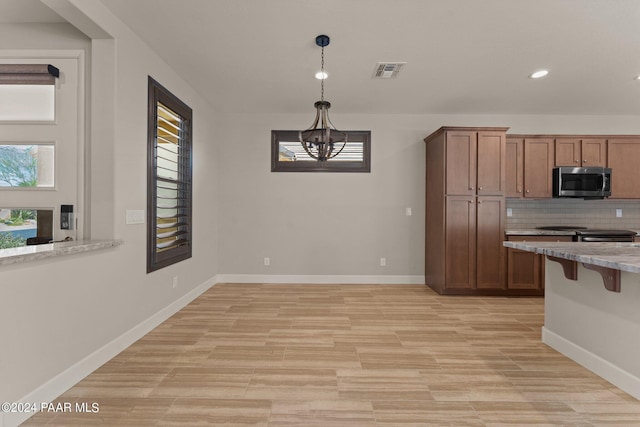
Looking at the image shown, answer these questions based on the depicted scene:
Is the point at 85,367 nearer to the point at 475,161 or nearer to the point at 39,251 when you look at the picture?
the point at 39,251

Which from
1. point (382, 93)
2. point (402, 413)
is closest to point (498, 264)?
point (382, 93)

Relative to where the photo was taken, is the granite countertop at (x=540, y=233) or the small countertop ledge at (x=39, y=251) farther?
the granite countertop at (x=540, y=233)

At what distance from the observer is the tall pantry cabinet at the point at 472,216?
4.03m

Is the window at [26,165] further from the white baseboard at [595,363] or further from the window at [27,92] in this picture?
the white baseboard at [595,363]

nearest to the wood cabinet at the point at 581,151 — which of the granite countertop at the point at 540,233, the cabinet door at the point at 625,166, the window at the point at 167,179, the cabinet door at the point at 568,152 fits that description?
the cabinet door at the point at 568,152

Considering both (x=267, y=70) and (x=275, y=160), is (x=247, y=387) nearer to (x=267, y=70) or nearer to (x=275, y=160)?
(x=267, y=70)

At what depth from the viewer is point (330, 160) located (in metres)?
4.73

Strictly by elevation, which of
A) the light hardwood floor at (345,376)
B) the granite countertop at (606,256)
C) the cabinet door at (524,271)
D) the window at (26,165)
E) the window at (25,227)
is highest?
the window at (26,165)

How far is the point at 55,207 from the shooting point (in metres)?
2.40

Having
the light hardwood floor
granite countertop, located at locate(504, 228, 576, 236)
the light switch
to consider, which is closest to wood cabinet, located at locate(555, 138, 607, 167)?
granite countertop, located at locate(504, 228, 576, 236)

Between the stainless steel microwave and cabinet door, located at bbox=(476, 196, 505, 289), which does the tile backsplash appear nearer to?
the stainless steel microwave

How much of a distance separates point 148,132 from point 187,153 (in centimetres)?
86

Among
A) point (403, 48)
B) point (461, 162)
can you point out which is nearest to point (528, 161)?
point (461, 162)

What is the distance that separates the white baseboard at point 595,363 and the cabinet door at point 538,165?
248 centimetres
